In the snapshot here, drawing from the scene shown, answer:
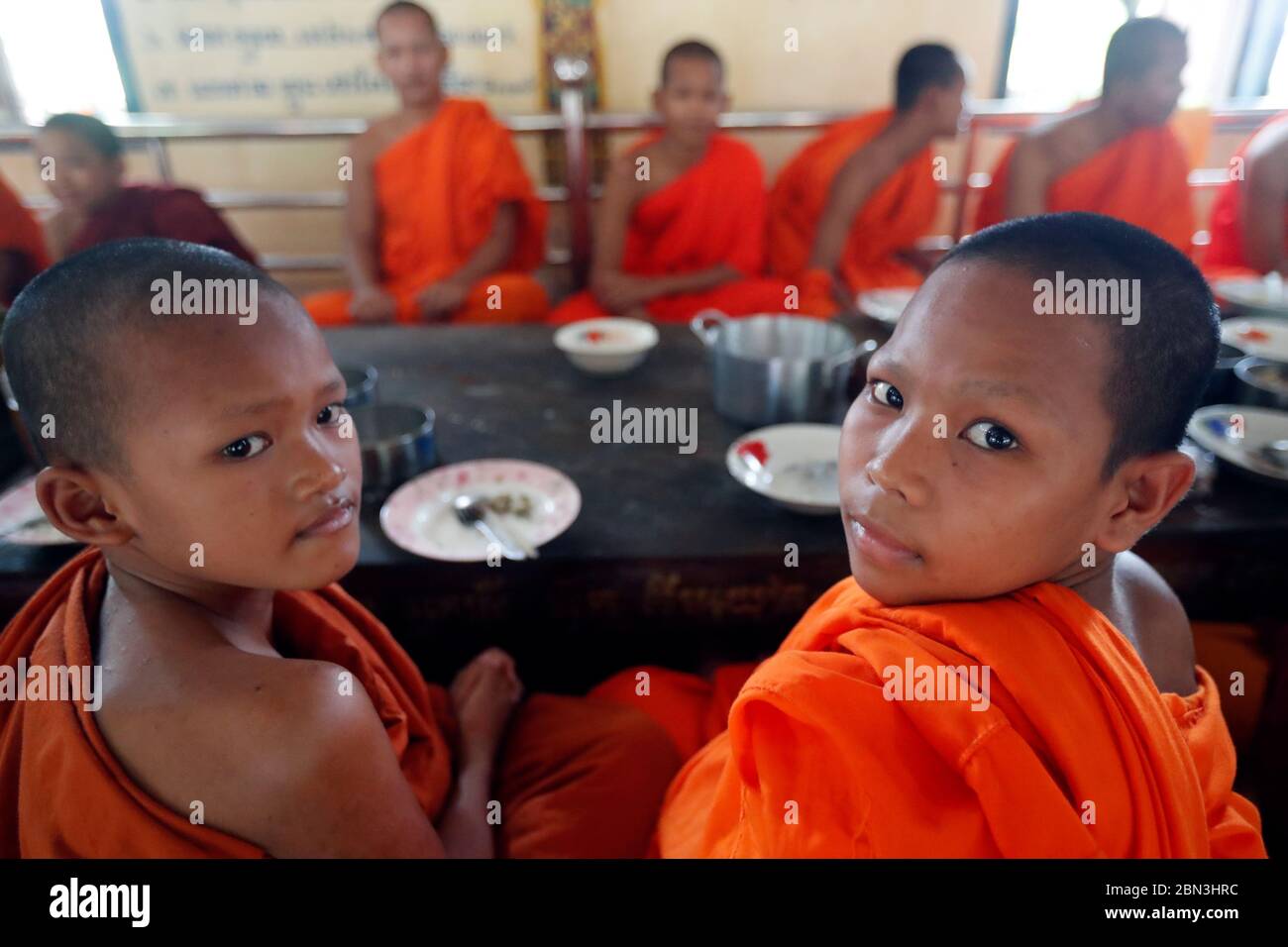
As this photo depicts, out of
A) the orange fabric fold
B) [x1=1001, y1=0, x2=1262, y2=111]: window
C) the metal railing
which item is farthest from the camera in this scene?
[x1=1001, y1=0, x2=1262, y2=111]: window

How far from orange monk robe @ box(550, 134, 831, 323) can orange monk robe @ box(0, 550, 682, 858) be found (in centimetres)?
197

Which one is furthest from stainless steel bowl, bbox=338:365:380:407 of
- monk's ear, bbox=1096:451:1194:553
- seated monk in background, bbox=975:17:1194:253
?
seated monk in background, bbox=975:17:1194:253

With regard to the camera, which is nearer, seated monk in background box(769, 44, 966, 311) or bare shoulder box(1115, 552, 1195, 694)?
bare shoulder box(1115, 552, 1195, 694)

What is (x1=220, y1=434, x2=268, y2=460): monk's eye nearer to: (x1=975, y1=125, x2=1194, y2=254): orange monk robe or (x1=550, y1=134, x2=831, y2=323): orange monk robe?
(x1=550, y1=134, x2=831, y2=323): orange monk robe

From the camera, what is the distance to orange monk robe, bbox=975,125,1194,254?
2697mm

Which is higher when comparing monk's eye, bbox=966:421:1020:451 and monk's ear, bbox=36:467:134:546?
monk's eye, bbox=966:421:1020:451

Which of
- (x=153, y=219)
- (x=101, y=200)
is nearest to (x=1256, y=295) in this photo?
(x=153, y=219)

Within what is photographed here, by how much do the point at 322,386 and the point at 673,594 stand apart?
1.95ft

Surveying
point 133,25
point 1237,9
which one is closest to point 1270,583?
point 1237,9

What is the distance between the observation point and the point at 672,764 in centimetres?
106

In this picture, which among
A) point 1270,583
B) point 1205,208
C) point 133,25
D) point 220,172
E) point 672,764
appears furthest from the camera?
point 1205,208

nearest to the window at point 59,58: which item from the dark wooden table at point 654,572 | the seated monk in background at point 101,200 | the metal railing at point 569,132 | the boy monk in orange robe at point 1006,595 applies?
the metal railing at point 569,132

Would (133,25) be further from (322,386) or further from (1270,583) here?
(1270,583)
